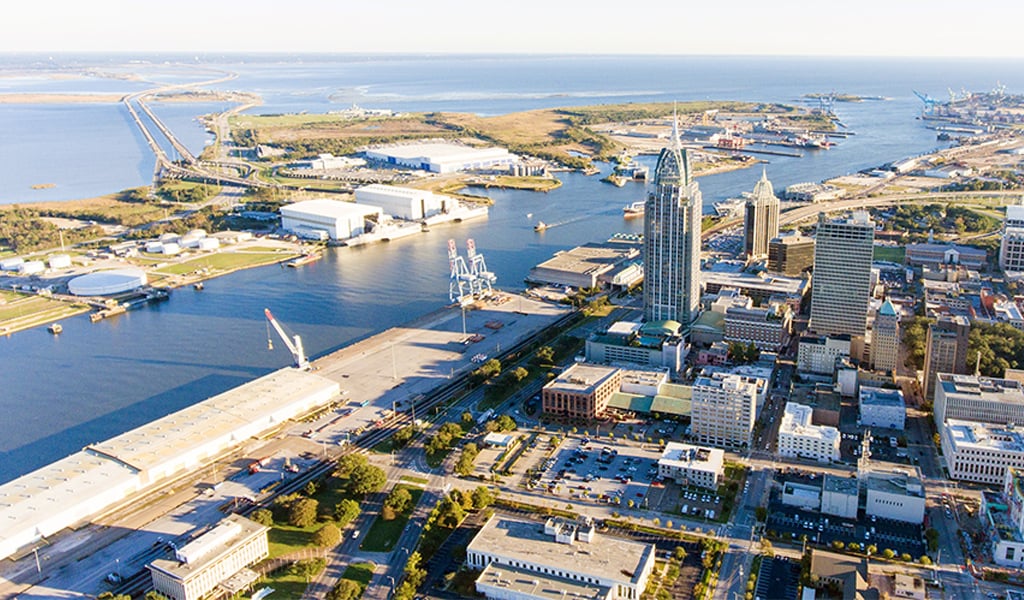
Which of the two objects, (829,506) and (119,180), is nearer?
(829,506)

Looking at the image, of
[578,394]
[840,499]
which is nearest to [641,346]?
[578,394]

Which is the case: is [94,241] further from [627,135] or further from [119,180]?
[627,135]

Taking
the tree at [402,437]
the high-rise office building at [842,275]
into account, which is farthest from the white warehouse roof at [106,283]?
the high-rise office building at [842,275]

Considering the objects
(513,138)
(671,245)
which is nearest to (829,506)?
(671,245)

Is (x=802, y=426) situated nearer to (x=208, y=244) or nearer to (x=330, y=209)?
(x=330, y=209)

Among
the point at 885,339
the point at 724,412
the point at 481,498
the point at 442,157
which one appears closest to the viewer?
the point at 481,498

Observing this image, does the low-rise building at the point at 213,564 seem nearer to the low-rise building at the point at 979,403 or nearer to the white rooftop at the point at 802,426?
the white rooftop at the point at 802,426

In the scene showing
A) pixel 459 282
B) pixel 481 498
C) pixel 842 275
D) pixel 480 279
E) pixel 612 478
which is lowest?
pixel 612 478
